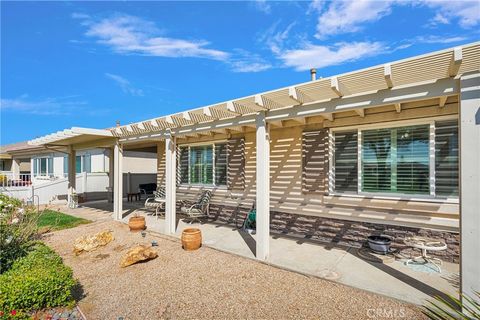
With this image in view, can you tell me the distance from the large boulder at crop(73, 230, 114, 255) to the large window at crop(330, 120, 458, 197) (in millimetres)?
5702

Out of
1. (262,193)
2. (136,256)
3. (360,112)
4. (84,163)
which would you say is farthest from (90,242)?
(84,163)

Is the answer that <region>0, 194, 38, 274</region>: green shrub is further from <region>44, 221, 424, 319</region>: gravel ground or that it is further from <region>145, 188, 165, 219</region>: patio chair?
<region>145, 188, 165, 219</region>: patio chair

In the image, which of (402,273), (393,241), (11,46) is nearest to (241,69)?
(11,46)

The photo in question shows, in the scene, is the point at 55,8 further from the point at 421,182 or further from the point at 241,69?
the point at 421,182

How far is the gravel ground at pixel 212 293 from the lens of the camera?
3.09 m

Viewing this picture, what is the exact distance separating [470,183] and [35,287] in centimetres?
538

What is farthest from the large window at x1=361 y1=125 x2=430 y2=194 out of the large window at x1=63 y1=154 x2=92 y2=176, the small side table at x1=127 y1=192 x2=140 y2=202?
the large window at x1=63 y1=154 x2=92 y2=176

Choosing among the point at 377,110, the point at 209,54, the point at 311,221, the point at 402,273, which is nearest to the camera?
the point at 402,273

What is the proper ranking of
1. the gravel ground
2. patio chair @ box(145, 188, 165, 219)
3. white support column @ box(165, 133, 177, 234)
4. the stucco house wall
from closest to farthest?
the gravel ground → the stucco house wall → white support column @ box(165, 133, 177, 234) → patio chair @ box(145, 188, 165, 219)

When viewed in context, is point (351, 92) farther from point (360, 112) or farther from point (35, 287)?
point (35, 287)

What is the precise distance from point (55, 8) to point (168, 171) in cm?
527

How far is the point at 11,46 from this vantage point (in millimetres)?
7398

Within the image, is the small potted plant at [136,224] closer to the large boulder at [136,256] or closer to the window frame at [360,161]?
the large boulder at [136,256]

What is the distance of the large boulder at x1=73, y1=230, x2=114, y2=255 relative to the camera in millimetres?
5523
